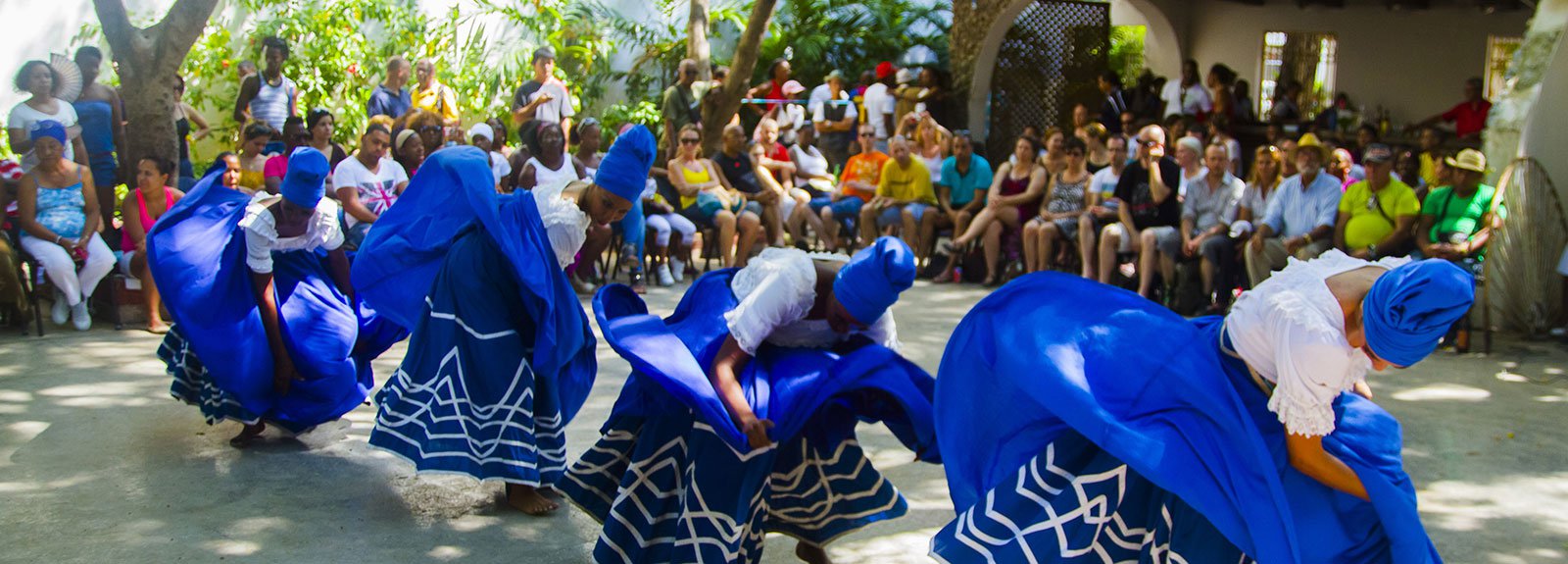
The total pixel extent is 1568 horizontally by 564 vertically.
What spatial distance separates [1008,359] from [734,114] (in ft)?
33.6

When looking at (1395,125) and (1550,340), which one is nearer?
(1550,340)

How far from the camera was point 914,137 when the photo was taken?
45.4 feet

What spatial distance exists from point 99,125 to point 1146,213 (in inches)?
304

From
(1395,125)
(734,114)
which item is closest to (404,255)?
(734,114)

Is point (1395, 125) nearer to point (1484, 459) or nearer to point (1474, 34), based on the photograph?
point (1474, 34)

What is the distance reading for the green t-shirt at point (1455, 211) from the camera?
29.3 ft

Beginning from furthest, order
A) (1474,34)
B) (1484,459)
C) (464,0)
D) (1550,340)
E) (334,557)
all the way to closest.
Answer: (1474,34) < (464,0) < (1550,340) < (1484,459) < (334,557)

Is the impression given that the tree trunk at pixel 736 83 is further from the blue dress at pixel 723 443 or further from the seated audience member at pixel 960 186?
the blue dress at pixel 723 443

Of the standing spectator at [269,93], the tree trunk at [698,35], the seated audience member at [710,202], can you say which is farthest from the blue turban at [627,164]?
the tree trunk at [698,35]

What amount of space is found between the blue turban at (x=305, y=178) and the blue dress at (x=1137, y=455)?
10.2ft

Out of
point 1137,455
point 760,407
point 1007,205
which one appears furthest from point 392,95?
point 1137,455

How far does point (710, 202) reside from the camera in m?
11.7

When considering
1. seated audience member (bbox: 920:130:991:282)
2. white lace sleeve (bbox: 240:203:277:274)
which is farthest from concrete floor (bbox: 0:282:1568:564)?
seated audience member (bbox: 920:130:991:282)

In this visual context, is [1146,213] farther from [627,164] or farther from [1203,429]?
[1203,429]
